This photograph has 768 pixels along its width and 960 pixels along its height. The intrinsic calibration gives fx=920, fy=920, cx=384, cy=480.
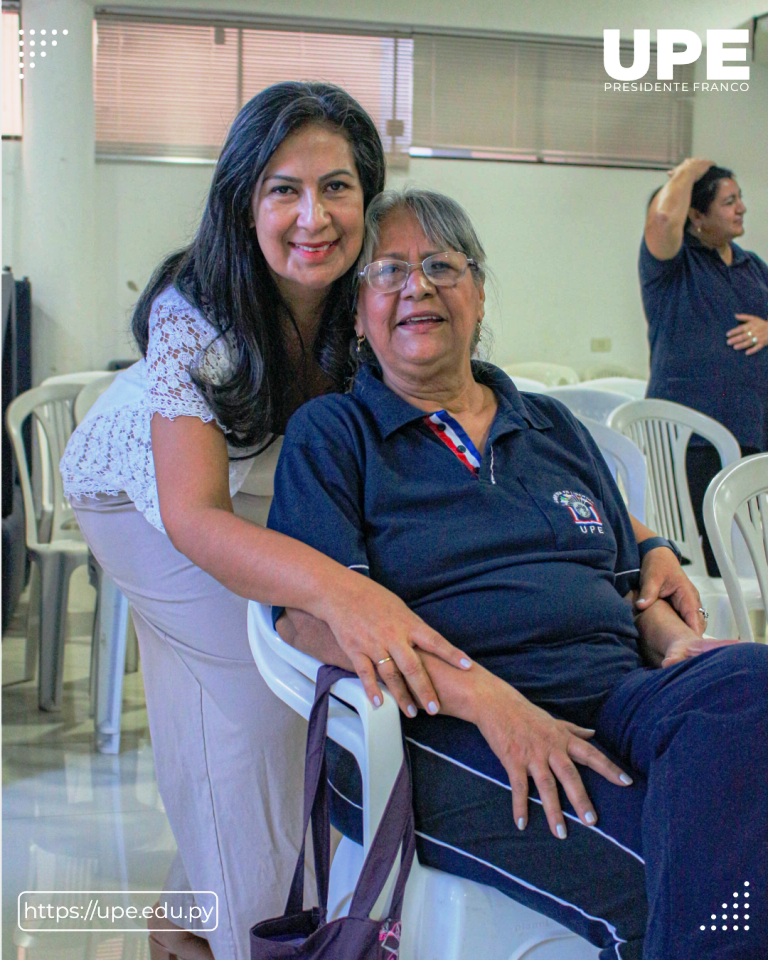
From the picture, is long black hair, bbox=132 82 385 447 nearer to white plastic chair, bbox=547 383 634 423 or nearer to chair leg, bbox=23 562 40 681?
white plastic chair, bbox=547 383 634 423

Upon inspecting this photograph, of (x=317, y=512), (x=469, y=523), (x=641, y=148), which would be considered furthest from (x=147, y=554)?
(x=641, y=148)

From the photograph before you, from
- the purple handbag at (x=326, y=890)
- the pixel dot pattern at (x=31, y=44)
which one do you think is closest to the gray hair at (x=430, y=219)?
the purple handbag at (x=326, y=890)

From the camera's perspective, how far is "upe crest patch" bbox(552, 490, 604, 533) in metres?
1.07

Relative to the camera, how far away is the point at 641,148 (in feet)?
16.1

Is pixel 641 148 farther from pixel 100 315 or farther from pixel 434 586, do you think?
→ pixel 434 586

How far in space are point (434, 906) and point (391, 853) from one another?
0.11 m

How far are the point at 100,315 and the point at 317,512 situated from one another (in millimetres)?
4056

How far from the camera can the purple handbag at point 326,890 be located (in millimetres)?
784

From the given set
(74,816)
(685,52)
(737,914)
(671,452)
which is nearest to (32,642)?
(74,816)

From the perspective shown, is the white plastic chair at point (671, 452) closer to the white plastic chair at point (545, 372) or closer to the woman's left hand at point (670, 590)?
the woman's left hand at point (670, 590)

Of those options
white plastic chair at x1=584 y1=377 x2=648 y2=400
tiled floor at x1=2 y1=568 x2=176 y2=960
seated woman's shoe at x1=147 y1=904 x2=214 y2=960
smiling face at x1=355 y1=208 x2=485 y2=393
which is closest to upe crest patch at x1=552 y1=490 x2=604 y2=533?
smiling face at x1=355 y1=208 x2=485 y2=393

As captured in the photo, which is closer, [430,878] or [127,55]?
[430,878]

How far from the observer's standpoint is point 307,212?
1.10 metres

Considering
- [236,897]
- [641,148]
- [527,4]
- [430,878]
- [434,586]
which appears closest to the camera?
[430,878]
